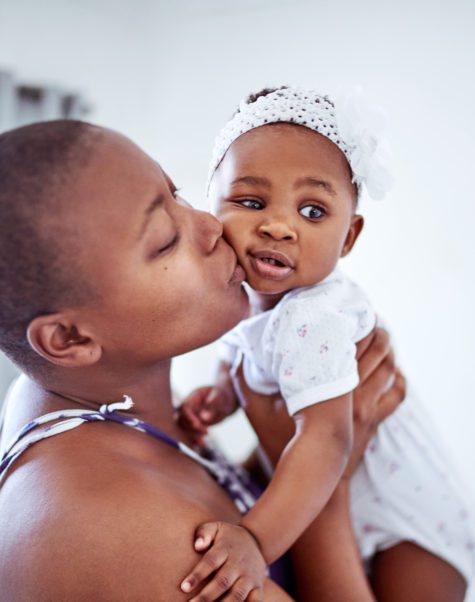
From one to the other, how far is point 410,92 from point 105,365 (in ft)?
7.66

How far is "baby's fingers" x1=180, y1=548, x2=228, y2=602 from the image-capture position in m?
0.75

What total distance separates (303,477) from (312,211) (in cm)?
43

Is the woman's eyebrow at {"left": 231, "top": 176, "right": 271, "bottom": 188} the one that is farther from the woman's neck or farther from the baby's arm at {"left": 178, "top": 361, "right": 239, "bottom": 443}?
the baby's arm at {"left": 178, "top": 361, "right": 239, "bottom": 443}

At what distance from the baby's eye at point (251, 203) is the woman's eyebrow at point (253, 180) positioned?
31mm

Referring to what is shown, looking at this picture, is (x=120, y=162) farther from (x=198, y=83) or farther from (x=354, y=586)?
(x=198, y=83)

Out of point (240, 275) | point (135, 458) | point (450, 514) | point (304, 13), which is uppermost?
point (304, 13)

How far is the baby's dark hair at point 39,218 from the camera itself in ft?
2.52

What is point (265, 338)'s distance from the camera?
1.10 meters

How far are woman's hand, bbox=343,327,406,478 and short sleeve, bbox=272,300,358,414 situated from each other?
0.15 m

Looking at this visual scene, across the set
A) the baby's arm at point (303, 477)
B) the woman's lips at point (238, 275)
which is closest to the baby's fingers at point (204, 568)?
the baby's arm at point (303, 477)

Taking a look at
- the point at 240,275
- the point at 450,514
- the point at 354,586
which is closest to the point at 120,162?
the point at 240,275

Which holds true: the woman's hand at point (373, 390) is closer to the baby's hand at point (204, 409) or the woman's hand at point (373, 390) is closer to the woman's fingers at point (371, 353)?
the woman's fingers at point (371, 353)

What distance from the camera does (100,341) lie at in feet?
2.89

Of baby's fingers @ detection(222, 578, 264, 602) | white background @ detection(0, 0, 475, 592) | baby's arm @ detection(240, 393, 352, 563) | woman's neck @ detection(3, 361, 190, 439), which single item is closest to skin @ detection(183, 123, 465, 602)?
baby's arm @ detection(240, 393, 352, 563)
